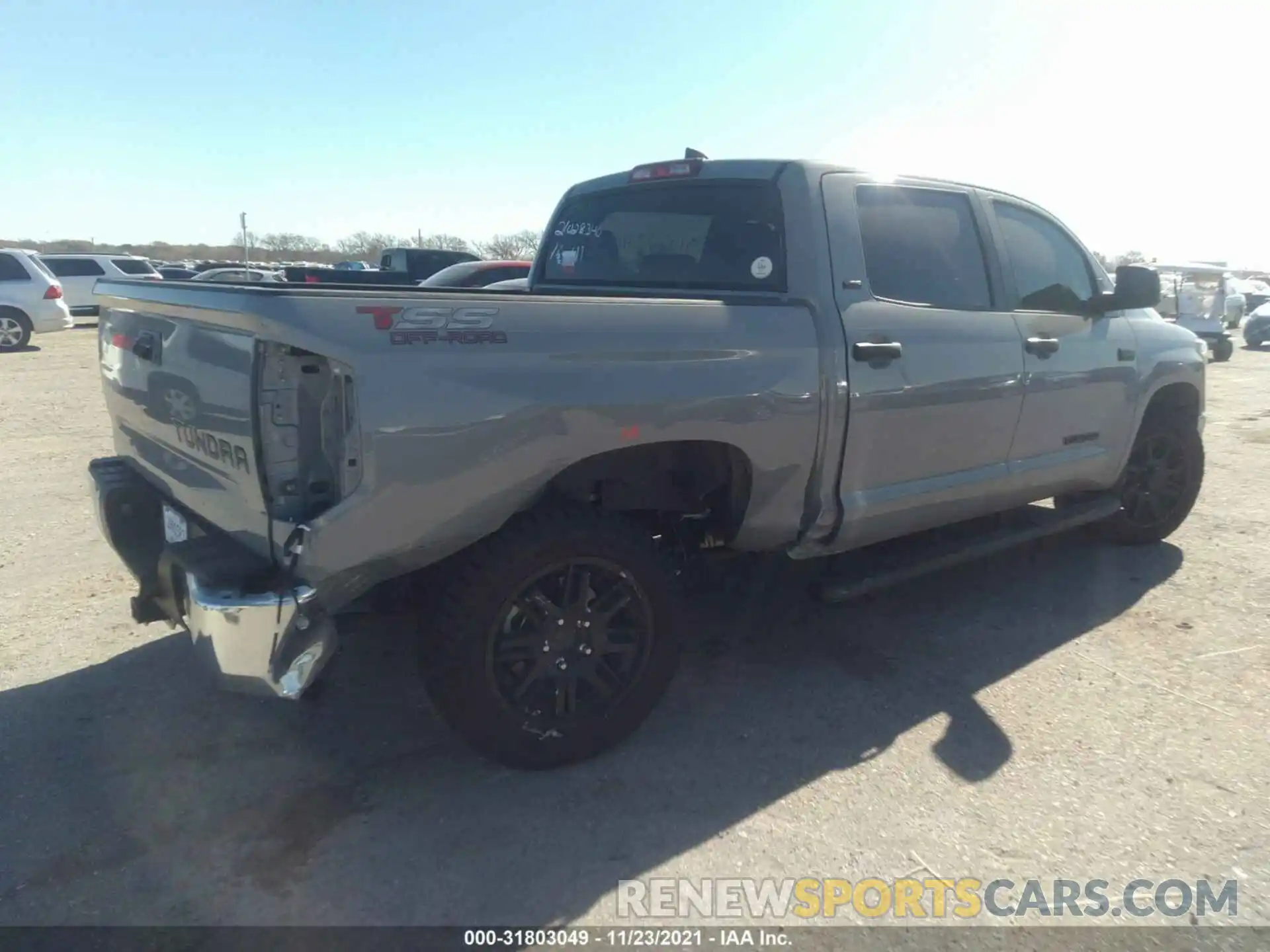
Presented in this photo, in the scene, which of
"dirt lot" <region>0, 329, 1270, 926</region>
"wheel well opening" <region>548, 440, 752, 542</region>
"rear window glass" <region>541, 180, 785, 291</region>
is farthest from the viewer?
"rear window glass" <region>541, 180, 785, 291</region>

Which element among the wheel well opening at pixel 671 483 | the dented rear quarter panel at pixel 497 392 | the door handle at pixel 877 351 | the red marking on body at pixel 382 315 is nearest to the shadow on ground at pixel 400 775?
the dented rear quarter panel at pixel 497 392

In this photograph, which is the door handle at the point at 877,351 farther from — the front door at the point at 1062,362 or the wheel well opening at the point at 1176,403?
the wheel well opening at the point at 1176,403

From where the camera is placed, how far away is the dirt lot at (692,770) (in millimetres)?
2586

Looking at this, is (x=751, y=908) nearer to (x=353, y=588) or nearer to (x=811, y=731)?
(x=811, y=731)

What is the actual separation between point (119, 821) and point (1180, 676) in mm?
3970

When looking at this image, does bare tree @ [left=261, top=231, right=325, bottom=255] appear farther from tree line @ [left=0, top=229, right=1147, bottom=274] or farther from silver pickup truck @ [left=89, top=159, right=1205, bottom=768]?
silver pickup truck @ [left=89, top=159, right=1205, bottom=768]

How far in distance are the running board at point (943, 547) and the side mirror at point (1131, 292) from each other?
105 cm

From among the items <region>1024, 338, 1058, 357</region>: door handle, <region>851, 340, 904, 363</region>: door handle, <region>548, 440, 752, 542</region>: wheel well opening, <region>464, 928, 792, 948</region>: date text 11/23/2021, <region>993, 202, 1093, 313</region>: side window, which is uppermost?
<region>993, 202, 1093, 313</region>: side window

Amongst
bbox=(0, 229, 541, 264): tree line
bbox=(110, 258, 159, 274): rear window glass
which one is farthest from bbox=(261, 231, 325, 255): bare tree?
bbox=(110, 258, 159, 274): rear window glass

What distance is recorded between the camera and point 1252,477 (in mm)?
7387

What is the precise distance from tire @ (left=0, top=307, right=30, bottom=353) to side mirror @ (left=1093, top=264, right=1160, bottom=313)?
16.8 m

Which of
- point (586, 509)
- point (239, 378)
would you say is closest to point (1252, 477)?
point (586, 509)

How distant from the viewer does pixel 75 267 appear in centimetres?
2155

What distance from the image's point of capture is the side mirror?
4.46 metres
